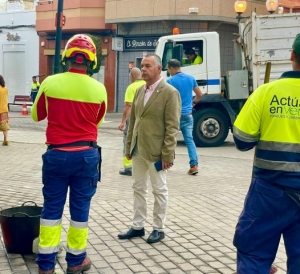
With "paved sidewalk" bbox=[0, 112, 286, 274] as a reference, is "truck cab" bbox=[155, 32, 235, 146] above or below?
above

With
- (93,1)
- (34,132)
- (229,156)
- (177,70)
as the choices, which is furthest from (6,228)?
(93,1)

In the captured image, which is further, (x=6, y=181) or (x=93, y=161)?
(x=6, y=181)

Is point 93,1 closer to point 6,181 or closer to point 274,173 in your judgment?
point 6,181

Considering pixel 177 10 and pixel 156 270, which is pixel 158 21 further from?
pixel 156 270

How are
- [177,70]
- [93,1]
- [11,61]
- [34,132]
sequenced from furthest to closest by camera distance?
[11,61], [93,1], [34,132], [177,70]

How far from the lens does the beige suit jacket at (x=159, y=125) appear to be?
17.5ft

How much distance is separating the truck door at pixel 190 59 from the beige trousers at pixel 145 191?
8.03 m

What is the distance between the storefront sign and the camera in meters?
25.4

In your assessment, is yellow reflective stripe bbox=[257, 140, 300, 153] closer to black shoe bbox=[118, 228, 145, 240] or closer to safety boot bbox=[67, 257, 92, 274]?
safety boot bbox=[67, 257, 92, 274]

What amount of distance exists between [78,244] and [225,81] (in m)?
9.74

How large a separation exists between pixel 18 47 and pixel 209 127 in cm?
2061

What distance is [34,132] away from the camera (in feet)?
55.1

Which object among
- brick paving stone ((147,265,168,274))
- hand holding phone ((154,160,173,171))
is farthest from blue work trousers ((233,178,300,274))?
hand holding phone ((154,160,173,171))

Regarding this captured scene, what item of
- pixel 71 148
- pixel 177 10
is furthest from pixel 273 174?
pixel 177 10
